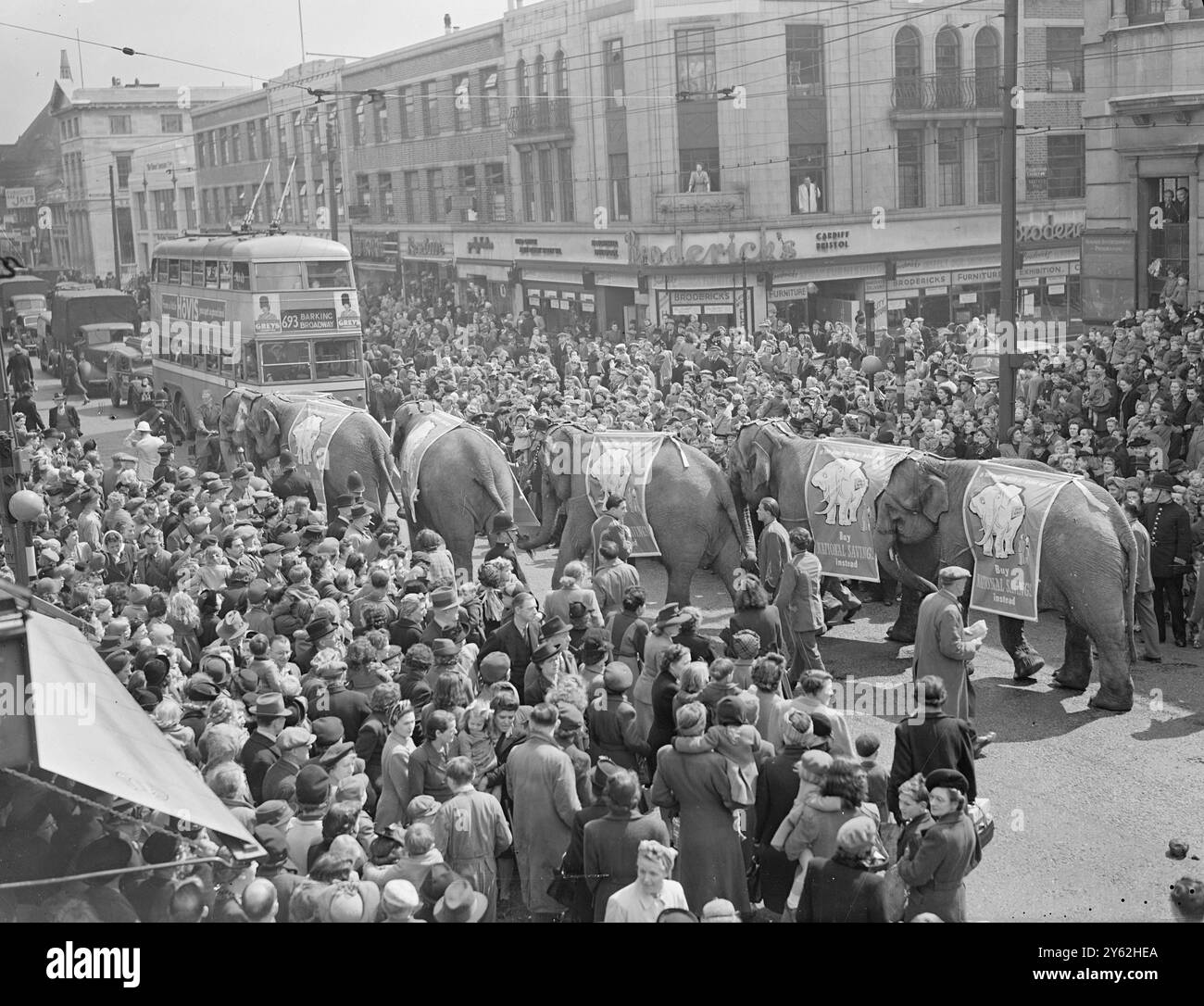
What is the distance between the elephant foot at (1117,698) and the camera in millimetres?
10562

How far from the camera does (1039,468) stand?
11.5m

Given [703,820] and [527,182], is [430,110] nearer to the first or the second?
[527,182]

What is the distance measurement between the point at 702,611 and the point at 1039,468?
146 inches

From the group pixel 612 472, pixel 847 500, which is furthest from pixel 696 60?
pixel 847 500

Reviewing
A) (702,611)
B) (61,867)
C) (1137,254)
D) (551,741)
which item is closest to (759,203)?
(1137,254)

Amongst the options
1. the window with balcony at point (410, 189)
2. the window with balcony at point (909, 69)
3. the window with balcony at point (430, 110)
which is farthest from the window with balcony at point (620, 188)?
the window with balcony at point (410, 189)

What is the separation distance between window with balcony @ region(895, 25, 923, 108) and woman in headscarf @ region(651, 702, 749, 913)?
98.3 ft

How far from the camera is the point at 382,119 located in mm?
37750

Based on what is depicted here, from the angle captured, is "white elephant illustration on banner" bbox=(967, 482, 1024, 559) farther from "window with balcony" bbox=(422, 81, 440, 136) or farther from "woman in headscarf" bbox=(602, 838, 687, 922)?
"window with balcony" bbox=(422, 81, 440, 136)

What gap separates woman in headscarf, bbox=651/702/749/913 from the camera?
22.6 ft

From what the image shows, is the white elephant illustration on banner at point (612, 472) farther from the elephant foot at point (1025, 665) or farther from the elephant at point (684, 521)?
the elephant foot at point (1025, 665)

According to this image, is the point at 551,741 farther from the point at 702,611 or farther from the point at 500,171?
the point at 500,171

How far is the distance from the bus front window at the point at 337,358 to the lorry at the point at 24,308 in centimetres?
1388

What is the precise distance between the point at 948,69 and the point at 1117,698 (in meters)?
27.3
